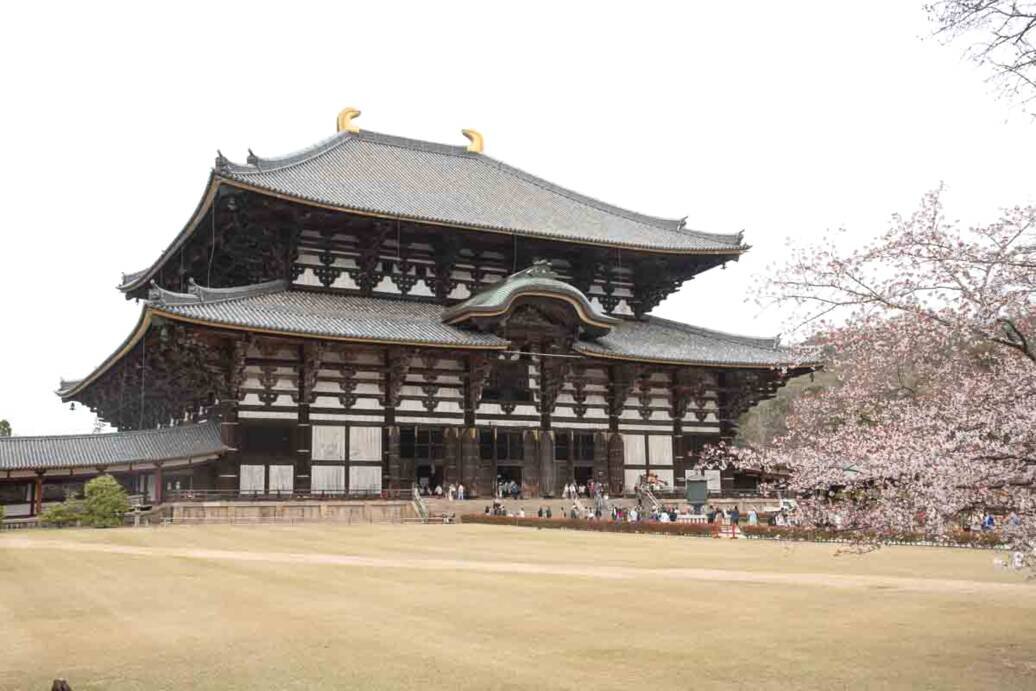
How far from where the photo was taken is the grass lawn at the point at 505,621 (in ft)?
32.2

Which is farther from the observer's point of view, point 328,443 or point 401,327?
point 401,327

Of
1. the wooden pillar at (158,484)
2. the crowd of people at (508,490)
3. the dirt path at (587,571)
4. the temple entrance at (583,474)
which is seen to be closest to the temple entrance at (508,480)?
the crowd of people at (508,490)

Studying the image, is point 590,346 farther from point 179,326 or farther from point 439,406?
point 179,326

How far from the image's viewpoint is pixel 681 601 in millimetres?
14234

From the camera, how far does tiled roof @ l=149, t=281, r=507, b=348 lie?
34.7 meters

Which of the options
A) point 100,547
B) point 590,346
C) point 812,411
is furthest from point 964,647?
point 590,346

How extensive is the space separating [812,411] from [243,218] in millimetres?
30908

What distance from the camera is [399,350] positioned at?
38.9 meters

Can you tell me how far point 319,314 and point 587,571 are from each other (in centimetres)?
2291

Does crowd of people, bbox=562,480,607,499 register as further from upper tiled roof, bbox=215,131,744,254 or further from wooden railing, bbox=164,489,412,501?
upper tiled roof, bbox=215,131,744,254

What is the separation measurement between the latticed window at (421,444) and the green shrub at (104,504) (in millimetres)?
11955

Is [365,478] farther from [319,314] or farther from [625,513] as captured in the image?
[625,513]

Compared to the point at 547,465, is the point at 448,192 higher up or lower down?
higher up

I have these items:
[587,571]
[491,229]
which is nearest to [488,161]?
[491,229]
